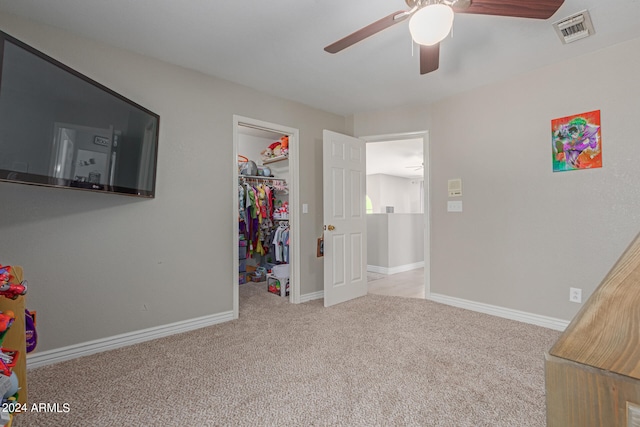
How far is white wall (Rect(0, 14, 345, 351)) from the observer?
1.90 meters

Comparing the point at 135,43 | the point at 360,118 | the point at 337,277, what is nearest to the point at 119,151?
the point at 135,43

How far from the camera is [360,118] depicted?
3734mm

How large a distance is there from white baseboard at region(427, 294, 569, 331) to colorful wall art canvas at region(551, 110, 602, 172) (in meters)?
1.32

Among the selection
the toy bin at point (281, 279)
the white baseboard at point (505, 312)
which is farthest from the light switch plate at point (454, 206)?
the toy bin at point (281, 279)

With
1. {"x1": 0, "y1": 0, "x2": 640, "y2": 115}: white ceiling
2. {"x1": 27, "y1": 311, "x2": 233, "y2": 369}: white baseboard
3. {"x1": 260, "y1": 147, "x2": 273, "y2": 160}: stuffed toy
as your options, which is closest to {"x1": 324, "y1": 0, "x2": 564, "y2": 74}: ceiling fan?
{"x1": 0, "y1": 0, "x2": 640, "y2": 115}: white ceiling

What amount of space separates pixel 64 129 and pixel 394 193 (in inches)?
310

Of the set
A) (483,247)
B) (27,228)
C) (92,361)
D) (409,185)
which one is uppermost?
(409,185)

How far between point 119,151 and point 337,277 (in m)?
2.34

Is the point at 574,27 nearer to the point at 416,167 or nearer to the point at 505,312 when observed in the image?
the point at 505,312

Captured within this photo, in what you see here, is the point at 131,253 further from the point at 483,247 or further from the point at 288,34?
the point at 483,247

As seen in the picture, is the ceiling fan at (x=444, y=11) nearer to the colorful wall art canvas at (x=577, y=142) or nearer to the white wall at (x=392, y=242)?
the colorful wall art canvas at (x=577, y=142)

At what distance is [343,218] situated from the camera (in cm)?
335

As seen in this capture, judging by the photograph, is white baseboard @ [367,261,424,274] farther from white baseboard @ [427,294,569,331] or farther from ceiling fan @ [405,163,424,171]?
ceiling fan @ [405,163,424,171]

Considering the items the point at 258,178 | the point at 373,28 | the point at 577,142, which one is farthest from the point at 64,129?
the point at 577,142
